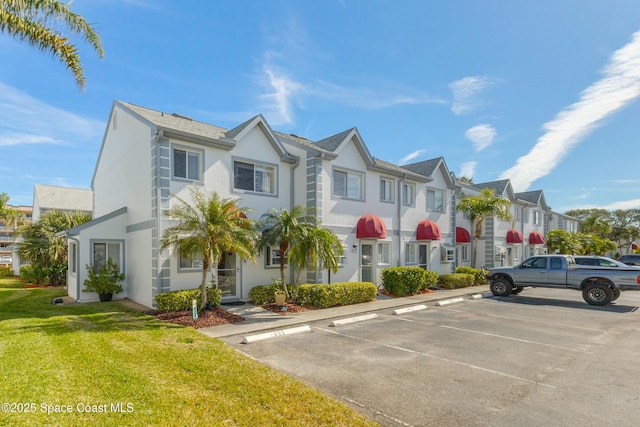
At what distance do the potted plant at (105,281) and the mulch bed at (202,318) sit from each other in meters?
4.28

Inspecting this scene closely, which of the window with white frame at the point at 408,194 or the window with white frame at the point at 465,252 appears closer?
the window with white frame at the point at 408,194

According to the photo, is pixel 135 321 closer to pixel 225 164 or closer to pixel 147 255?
pixel 147 255

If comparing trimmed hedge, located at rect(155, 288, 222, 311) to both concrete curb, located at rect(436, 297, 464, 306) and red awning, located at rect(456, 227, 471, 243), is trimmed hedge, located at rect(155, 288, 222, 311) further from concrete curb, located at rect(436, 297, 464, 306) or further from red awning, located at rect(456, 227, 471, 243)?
red awning, located at rect(456, 227, 471, 243)

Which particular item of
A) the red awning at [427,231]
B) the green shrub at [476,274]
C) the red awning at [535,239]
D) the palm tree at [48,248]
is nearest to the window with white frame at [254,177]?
the red awning at [427,231]

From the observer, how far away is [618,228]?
64.1 meters

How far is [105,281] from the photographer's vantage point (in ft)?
47.0

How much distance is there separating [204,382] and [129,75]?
518 inches

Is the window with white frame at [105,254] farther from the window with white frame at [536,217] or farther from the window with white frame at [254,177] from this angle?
the window with white frame at [536,217]

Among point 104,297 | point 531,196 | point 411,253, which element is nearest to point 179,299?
point 104,297

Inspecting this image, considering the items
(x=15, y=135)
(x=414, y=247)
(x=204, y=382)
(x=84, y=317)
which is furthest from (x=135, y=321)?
(x=414, y=247)

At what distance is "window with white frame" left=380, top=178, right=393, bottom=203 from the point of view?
65.0 feet

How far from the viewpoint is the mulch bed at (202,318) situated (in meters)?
10.6

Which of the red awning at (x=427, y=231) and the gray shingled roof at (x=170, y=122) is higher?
the gray shingled roof at (x=170, y=122)

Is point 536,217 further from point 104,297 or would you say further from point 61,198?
point 61,198
